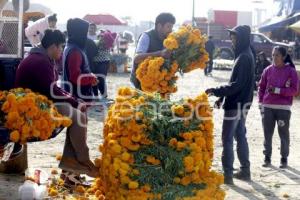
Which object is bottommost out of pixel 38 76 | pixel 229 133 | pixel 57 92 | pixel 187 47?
pixel 229 133

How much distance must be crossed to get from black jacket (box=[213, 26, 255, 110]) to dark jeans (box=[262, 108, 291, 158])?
111 cm

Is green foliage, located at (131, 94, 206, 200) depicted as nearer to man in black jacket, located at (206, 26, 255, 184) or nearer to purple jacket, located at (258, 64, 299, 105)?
man in black jacket, located at (206, 26, 255, 184)

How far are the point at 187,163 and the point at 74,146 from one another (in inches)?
56.1

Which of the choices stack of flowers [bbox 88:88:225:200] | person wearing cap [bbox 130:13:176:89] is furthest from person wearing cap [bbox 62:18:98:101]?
stack of flowers [bbox 88:88:225:200]

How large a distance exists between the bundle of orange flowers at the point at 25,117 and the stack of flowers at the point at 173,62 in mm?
1396

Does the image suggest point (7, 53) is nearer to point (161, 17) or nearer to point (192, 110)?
point (161, 17)

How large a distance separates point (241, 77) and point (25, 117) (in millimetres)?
3146

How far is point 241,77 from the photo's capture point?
7355 mm

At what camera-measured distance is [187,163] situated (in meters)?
5.26

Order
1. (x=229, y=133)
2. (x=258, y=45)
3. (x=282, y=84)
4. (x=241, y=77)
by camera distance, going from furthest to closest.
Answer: (x=258, y=45)
(x=282, y=84)
(x=229, y=133)
(x=241, y=77)

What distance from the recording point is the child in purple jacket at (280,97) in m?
8.45

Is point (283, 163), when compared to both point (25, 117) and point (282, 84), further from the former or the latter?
point (25, 117)

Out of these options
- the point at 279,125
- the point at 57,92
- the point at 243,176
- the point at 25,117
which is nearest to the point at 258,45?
the point at 279,125

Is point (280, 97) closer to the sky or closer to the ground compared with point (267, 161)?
closer to the sky
